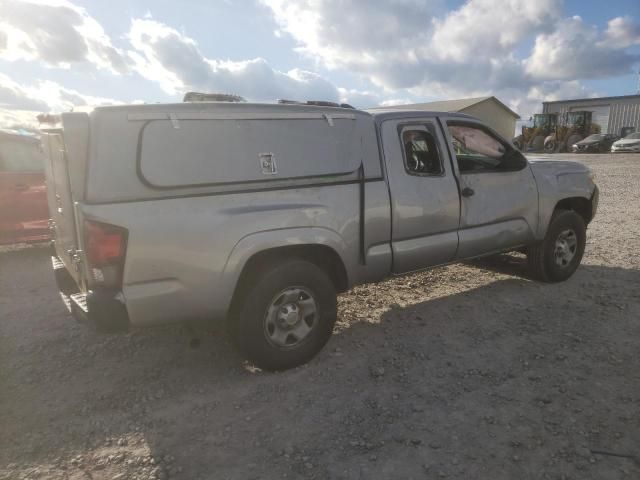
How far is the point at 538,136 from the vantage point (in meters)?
31.5

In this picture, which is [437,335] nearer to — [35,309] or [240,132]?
[240,132]

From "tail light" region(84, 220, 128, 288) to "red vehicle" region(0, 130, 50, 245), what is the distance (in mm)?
4171

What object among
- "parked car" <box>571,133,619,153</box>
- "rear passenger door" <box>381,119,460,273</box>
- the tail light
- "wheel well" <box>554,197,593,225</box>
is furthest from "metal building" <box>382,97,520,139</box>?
the tail light

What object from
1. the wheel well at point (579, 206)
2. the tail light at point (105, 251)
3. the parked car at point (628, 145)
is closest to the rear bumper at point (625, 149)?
the parked car at point (628, 145)

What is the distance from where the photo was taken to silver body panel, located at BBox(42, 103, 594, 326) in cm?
268

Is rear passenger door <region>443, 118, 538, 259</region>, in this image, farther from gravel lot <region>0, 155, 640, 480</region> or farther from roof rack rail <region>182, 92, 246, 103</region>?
roof rack rail <region>182, 92, 246, 103</region>

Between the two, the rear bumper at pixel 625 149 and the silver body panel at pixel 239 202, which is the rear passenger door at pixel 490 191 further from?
the rear bumper at pixel 625 149

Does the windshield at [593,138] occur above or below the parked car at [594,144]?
above

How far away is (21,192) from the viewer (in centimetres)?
611

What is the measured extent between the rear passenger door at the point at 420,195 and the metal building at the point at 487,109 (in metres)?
32.8

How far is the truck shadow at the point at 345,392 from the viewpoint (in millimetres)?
2529

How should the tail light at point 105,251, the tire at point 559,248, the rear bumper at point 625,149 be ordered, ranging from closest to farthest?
the tail light at point 105,251, the tire at point 559,248, the rear bumper at point 625,149

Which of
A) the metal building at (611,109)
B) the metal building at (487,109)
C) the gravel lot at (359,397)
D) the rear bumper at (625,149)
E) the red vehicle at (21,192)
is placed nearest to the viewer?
the gravel lot at (359,397)

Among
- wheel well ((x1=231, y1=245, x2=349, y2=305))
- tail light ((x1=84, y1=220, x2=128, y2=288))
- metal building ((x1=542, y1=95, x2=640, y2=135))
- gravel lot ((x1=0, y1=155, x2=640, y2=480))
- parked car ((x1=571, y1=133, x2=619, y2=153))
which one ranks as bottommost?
gravel lot ((x1=0, y1=155, x2=640, y2=480))
